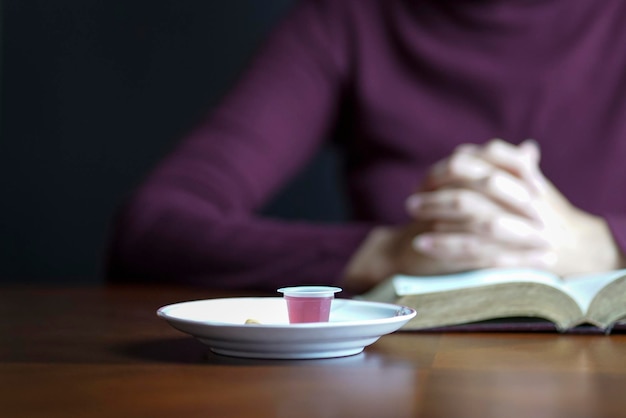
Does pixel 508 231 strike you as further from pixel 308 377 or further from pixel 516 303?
pixel 308 377

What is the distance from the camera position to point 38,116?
214cm

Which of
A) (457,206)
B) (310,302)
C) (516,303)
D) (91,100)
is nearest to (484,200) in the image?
(457,206)

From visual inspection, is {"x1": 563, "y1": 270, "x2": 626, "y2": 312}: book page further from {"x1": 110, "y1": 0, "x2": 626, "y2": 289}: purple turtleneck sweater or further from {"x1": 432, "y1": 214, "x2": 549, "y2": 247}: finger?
{"x1": 110, "y1": 0, "x2": 626, "y2": 289}: purple turtleneck sweater

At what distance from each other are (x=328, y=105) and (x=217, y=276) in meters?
0.48

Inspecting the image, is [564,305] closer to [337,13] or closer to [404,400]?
[404,400]

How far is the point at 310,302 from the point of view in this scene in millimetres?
586

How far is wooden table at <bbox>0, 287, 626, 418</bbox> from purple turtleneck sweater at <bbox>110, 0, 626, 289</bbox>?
0.65 meters

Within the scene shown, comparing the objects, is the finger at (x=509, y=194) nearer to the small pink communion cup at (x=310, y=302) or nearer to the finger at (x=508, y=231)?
the finger at (x=508, y=231)

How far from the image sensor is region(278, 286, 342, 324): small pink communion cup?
0.58 m

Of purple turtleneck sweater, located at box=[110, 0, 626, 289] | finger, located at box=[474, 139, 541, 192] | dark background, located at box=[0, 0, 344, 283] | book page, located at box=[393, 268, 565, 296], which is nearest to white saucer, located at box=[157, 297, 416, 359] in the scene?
book page, located at box=[393, 268, 565, 296]

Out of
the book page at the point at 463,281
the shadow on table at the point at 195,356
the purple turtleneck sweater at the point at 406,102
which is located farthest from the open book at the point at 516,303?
the purple turtleneck sweater at the point at 406,102

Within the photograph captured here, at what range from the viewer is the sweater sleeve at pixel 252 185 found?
3.89 ft

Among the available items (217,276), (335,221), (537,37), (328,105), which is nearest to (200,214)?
(217,276)

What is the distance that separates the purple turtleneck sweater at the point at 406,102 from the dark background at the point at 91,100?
0.52 m
